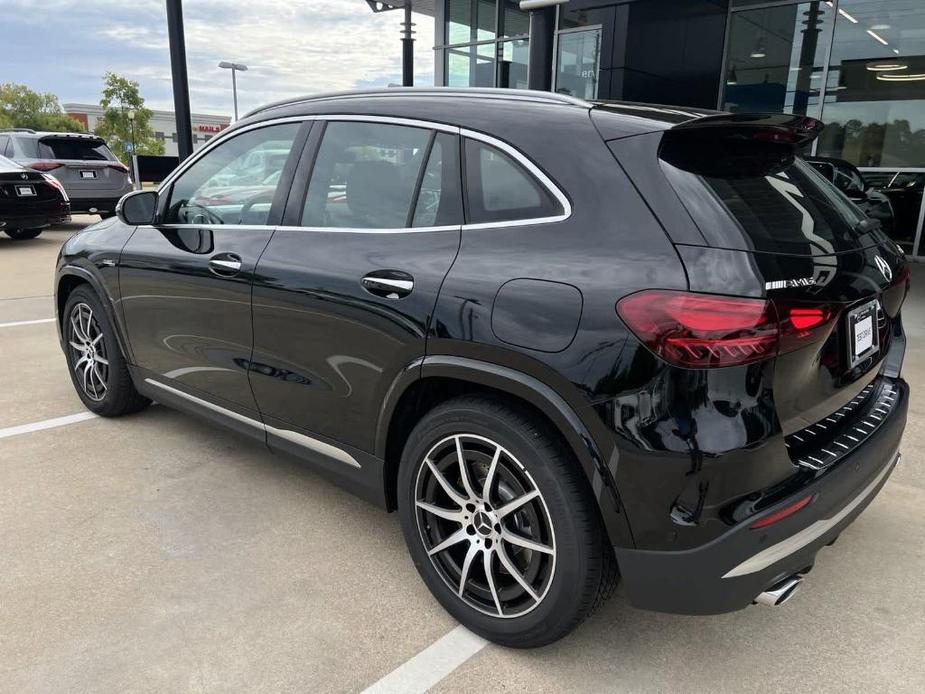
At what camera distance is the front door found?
9.85 feet

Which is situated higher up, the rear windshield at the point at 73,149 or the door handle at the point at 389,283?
the rear windshield at the point at 73,149

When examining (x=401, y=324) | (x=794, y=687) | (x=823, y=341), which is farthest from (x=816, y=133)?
(x=794, y=687)

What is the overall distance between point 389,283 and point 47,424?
2.89m

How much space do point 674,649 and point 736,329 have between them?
1.18 metres

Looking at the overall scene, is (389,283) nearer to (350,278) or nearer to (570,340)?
(350,278)

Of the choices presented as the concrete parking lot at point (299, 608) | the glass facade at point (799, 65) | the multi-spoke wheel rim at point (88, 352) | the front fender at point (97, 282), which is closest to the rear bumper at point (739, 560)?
the concrete parking lot at point (299, 608)

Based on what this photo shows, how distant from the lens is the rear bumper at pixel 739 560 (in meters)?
1.85

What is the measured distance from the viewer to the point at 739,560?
1.86m

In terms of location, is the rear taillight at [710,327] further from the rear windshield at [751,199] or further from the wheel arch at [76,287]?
the wheel arch at [76,287]

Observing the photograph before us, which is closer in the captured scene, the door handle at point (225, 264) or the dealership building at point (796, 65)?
the door handle at point (225, 264)

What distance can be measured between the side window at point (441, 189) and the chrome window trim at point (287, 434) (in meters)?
0.92

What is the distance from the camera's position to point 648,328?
6.00ft

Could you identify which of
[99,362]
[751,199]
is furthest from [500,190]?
[99,362]

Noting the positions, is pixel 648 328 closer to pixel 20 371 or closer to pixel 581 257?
pixel 581 257
